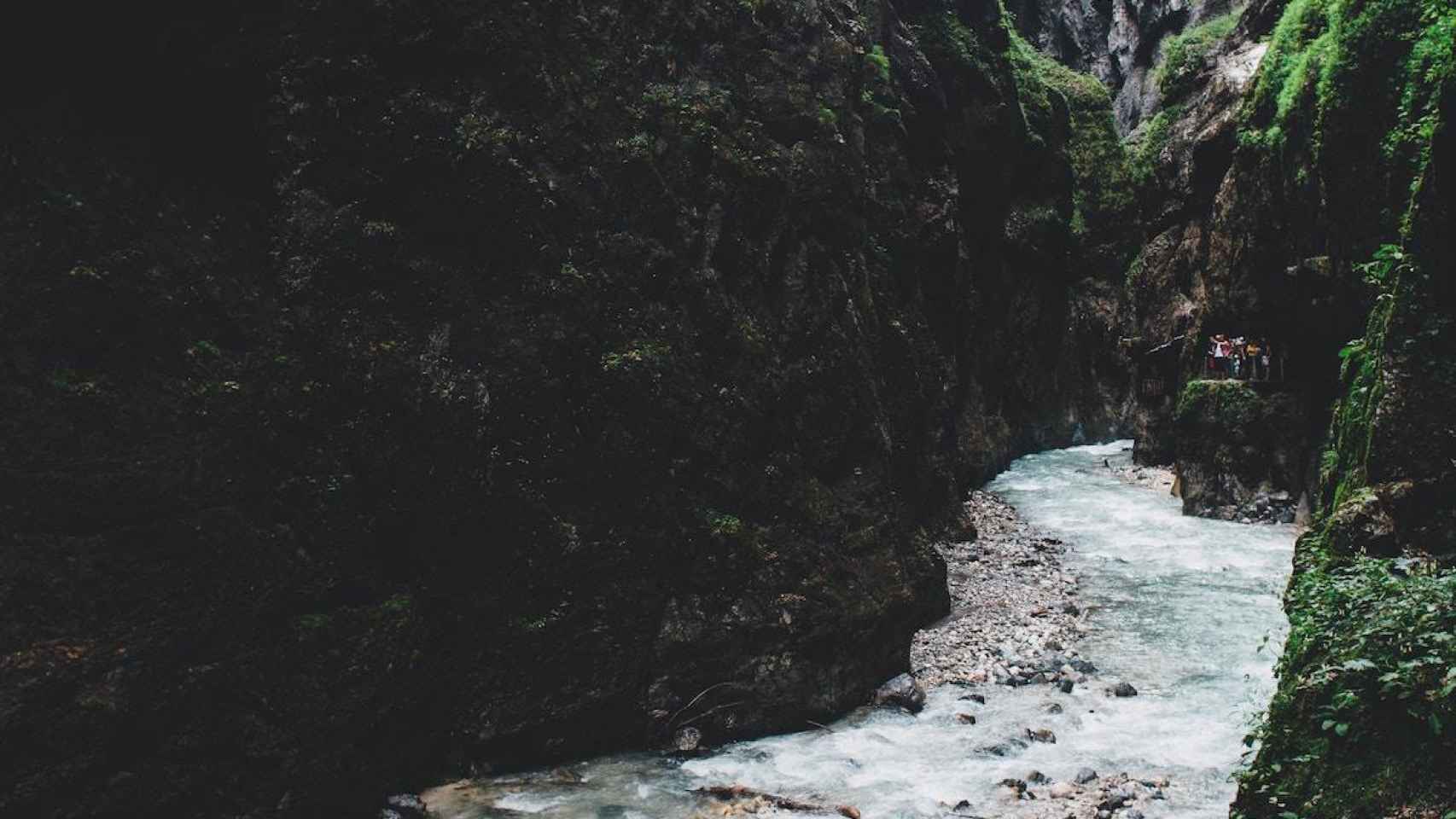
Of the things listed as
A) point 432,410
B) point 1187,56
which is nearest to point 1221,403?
point 1187,56

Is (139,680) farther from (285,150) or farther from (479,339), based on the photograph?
(285,150)

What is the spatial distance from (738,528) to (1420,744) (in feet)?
21.5

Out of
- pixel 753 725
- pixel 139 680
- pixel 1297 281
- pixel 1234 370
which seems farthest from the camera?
pixel 1234 370

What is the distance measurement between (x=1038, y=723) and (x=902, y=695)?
1517mm

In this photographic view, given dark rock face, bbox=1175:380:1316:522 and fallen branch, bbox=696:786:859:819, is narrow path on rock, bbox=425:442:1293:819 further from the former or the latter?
dark rock face, bbox=1175:380:1316:522

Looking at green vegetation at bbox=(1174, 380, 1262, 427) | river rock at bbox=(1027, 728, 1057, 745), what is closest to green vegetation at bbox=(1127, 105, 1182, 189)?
green vegetation at bbox=(1174, 380, 1262, 427)

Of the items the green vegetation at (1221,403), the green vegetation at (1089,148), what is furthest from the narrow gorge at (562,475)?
the green vegetation at (1089,148)

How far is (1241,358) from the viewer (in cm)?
2281

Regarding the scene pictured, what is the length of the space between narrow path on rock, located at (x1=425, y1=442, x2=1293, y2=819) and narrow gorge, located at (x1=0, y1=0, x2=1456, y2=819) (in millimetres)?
68

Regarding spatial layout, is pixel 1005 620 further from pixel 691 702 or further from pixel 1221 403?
pixel 1221 403

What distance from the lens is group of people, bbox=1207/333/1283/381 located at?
21953 mm

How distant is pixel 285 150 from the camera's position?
8484 millimetres

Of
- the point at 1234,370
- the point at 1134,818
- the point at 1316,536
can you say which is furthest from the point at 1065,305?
the point at 1134,818

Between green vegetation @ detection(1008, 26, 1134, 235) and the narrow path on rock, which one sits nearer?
the narrow path on rock
